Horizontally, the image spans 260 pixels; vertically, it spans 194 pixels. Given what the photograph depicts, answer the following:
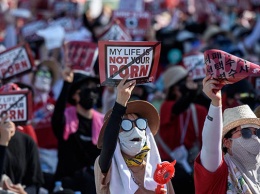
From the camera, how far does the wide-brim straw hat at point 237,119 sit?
20.7 ft

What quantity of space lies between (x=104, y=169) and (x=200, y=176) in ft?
2.23

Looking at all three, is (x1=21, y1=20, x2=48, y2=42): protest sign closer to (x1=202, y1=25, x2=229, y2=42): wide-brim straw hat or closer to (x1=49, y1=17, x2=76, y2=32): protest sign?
(x1=49, y1=17, x2=76, y2=32): protest sign

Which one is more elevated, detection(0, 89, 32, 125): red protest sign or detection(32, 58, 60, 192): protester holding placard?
detection(0, 89, 32, 125): red protest sign

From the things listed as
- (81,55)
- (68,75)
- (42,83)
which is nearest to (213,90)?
(68,75)

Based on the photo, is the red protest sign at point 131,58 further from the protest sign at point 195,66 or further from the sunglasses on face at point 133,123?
the protest sign at point 195,66

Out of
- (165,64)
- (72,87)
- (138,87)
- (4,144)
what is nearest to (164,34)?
(165,64)

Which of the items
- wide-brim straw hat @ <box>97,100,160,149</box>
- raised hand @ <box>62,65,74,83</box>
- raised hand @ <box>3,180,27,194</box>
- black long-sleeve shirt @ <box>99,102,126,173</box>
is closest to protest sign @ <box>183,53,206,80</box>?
raised hand @ <box>62,65,74,83</box>

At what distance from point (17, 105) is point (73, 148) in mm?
918

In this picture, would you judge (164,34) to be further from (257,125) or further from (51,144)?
(257,125)

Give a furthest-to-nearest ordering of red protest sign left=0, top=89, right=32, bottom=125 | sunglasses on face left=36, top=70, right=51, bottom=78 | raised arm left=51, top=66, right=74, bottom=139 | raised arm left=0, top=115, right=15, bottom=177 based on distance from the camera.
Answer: sunglasses on face left=36, top=70, right=51, bottom=78 < raised arm left=51, top=66, right=74, bottom=139 < red protest sign left=0, top=89, right=32, bottom=125 < raised arm left=0, top=115, right=15, bottom=177

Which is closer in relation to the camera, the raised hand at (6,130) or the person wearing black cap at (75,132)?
the raised hand at (6,130)

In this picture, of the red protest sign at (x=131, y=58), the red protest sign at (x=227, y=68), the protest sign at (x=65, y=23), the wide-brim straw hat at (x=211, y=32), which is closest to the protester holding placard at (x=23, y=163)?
the red protest sign at (x=131, y=58)

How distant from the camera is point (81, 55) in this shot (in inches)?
379

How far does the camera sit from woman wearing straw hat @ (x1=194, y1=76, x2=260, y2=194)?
581 cm
